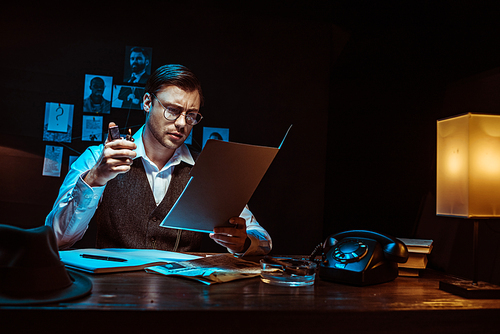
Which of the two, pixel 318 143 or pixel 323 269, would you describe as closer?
pixel 323 269

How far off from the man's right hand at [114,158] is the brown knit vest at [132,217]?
→ 1.51ft

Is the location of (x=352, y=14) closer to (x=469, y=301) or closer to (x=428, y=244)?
(x=428, y=244)

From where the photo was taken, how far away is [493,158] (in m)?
1.03

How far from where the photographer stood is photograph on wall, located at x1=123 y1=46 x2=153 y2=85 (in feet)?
9.11

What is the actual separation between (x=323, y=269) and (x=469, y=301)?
37 centimetres

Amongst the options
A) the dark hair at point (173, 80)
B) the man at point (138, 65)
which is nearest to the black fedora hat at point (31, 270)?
the dark hair at point (173, 80)

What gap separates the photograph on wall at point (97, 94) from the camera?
8.87 feet

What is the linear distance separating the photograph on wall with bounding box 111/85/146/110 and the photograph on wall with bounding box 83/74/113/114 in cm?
4

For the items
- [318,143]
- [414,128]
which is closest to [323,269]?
[318,143]

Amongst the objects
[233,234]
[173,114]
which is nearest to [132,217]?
[173,114]

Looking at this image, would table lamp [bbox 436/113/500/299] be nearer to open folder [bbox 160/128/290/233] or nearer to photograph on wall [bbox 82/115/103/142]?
open folder [bbox 160/128/290/233]

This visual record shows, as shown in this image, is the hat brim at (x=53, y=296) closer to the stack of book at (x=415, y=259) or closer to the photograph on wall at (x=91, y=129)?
the stack of book at (x=415, y=259)

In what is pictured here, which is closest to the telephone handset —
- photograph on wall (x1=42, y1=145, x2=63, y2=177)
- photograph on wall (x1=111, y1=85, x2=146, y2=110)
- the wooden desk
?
the wooden desk
